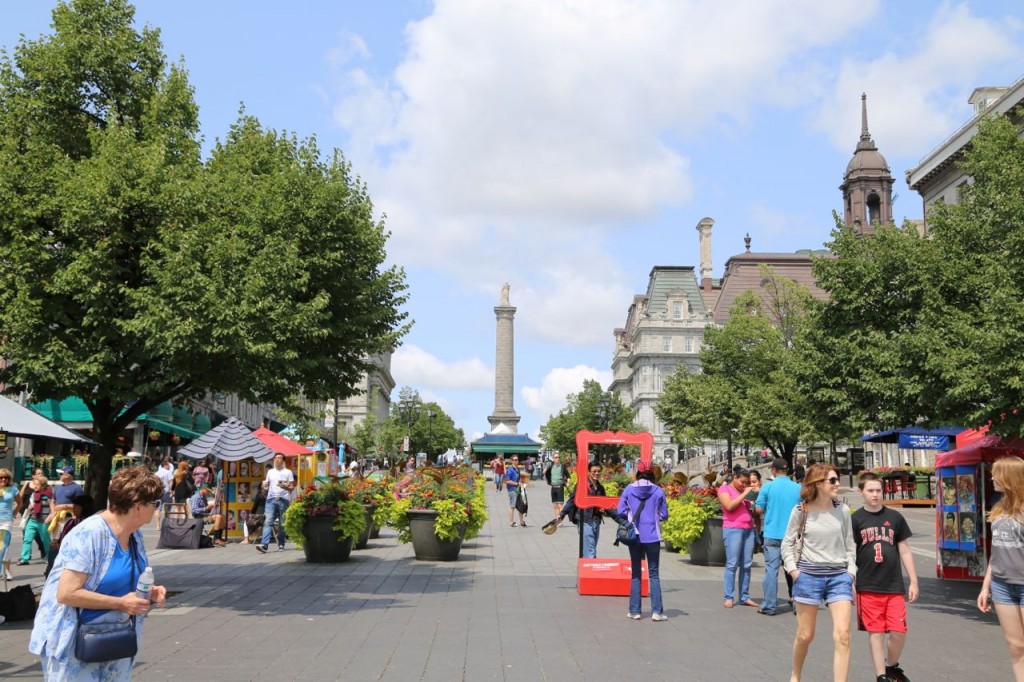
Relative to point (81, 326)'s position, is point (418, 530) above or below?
below

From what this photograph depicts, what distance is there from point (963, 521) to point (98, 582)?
1348cm

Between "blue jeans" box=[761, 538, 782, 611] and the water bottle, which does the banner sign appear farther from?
the water bottle

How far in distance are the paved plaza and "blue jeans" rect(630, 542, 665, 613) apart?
22 centimetres

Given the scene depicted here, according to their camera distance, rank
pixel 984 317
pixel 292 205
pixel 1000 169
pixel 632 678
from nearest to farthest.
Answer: pixel 632 678 → pixel 984 317 → pixel 1000 169 → pixel 292 205

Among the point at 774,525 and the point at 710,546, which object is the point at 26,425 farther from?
the point at 710,546

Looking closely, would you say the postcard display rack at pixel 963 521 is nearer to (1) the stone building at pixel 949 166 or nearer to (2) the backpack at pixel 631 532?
(2) the backpack at pixel 631 532

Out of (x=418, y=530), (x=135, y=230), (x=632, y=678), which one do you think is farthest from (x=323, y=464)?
(x=632, y=678)

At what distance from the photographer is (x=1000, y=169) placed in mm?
14148

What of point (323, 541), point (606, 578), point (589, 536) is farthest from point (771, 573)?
point (323, 541)

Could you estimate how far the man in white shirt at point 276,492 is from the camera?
64.1 feet

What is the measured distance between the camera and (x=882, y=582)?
7.66 meters

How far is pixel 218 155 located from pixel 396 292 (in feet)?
12.8

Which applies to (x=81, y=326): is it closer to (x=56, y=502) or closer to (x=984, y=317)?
(x=56, y=502)

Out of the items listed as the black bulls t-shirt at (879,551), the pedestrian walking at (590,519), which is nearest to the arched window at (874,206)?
the pedestrian walking at (590,519)
